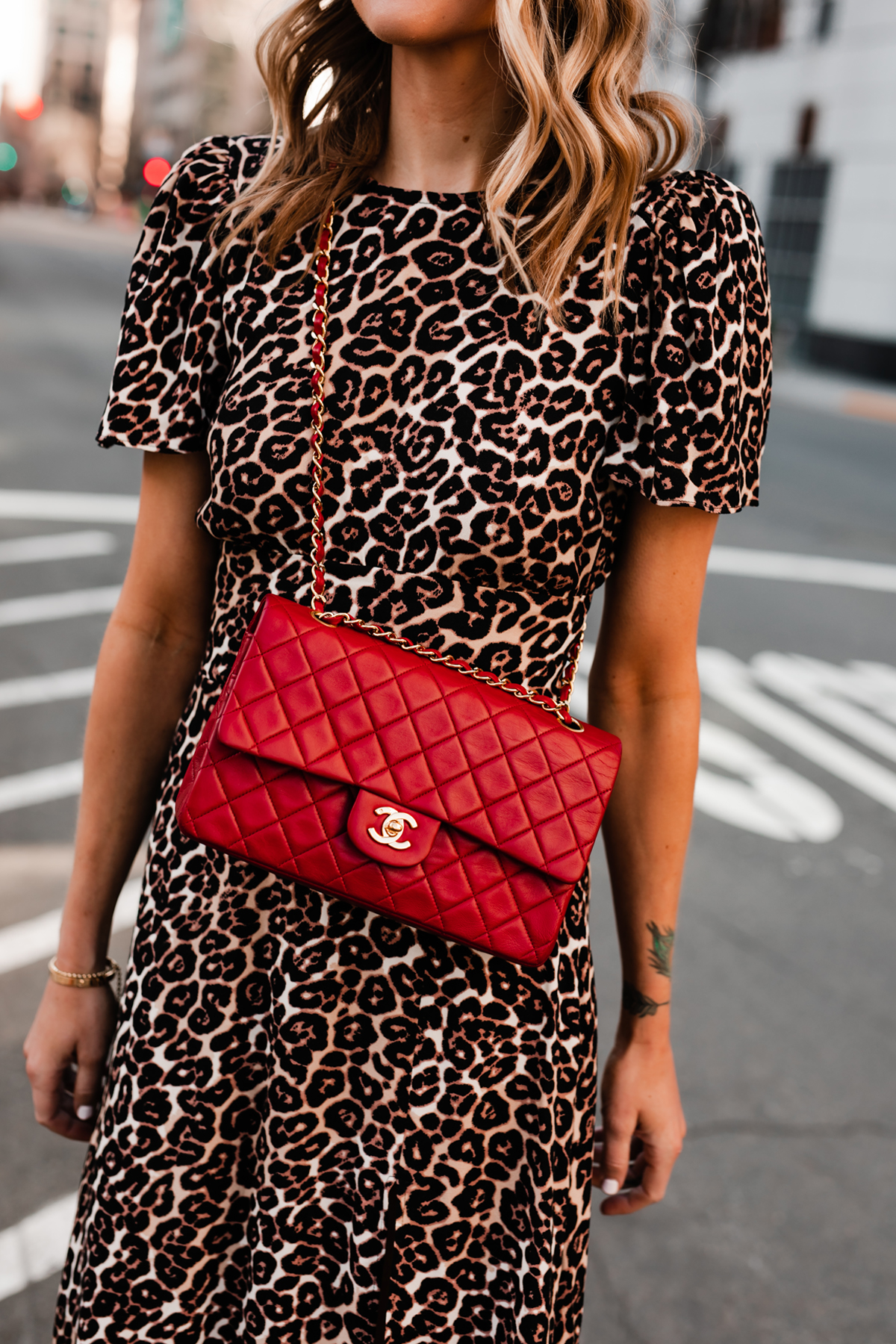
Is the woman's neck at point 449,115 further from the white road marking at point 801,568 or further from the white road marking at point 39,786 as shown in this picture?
the white road marking at point 801,568

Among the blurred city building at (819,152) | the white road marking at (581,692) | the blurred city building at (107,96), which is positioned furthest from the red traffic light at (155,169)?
the white road marking at (581,692)

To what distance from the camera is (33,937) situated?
3625 mm

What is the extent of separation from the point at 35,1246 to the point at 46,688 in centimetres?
304

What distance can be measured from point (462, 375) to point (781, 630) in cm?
595

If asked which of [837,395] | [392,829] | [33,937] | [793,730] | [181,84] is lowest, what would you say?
[33,937]

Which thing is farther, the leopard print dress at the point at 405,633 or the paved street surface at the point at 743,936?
the paved street surface at the point at 743,936

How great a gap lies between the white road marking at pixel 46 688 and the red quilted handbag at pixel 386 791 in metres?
4.11

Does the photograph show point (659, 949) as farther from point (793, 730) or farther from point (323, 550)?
point (793, 730)

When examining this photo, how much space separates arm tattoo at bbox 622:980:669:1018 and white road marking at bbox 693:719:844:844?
3.34 m

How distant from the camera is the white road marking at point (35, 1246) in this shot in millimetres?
2547

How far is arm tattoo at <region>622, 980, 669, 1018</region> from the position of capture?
150cm

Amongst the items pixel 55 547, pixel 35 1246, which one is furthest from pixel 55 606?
pixel 35 1246

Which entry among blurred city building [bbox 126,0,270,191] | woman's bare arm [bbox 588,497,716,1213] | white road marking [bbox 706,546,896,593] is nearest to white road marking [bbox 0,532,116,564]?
white road marking [bbox 706,546,896,593]

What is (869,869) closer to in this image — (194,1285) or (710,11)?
(194,1285)
